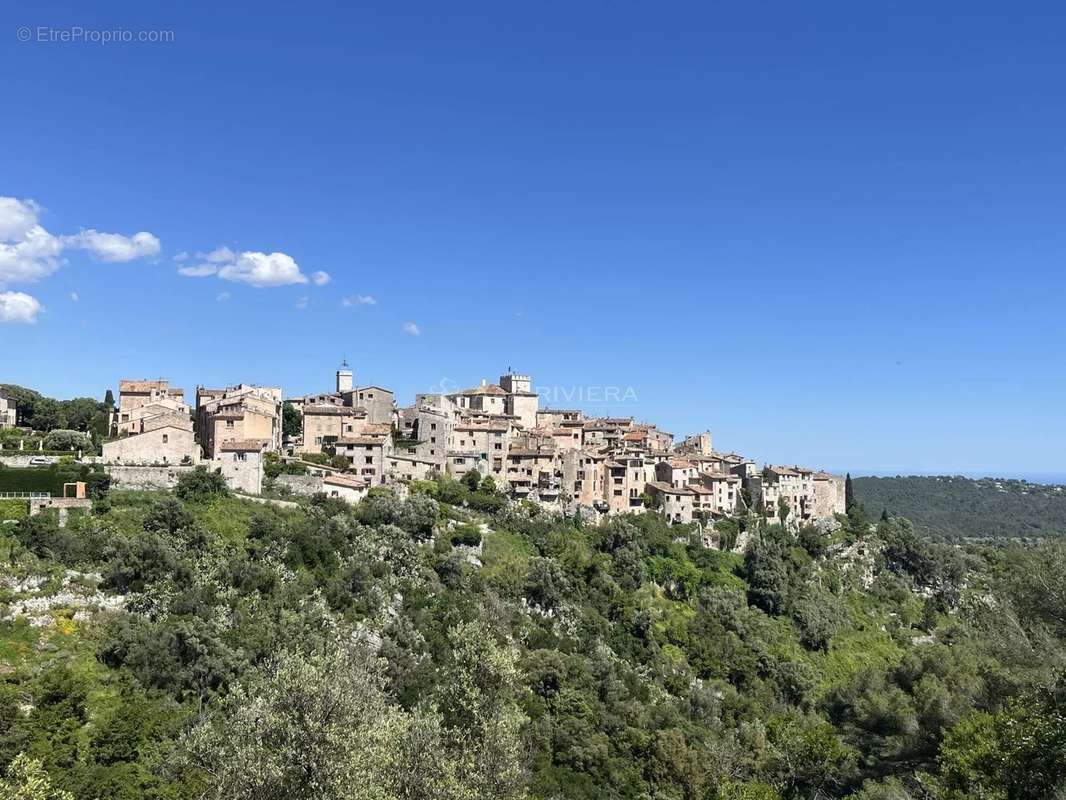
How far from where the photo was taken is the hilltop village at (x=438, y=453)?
1745 inches

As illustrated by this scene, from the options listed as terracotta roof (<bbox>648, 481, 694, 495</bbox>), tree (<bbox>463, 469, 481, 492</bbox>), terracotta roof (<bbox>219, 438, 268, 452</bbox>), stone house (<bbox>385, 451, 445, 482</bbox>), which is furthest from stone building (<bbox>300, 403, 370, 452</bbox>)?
terracotta roof (<bbox>648, 481, 694, 495</bbox>)

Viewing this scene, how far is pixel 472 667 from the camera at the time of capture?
78.7ft

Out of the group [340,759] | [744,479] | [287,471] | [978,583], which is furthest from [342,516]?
[978,583]

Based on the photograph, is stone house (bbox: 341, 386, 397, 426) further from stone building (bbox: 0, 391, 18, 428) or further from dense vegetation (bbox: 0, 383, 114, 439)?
Result: stone building (bbox: 0, 391, 18, 428)

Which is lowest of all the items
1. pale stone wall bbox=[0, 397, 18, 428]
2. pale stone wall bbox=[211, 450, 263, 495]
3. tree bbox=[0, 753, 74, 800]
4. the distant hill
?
the distant hill

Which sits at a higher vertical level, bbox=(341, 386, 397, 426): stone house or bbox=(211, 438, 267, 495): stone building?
bbox=(341, 386, 397, 426): stone house

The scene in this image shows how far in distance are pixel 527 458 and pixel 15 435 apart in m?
36.1

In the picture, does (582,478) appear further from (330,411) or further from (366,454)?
(330,411)

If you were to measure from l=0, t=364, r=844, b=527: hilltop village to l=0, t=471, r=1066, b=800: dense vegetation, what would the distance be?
10.9 ft

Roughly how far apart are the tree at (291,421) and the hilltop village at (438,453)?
11 cm

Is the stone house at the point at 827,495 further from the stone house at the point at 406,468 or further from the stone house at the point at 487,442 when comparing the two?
the stone house at the point at 406,468

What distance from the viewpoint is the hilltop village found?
145 feet

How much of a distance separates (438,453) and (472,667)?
34.6 metres

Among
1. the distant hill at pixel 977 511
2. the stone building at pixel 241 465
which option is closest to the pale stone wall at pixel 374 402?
the stone building at pixel 241 465
